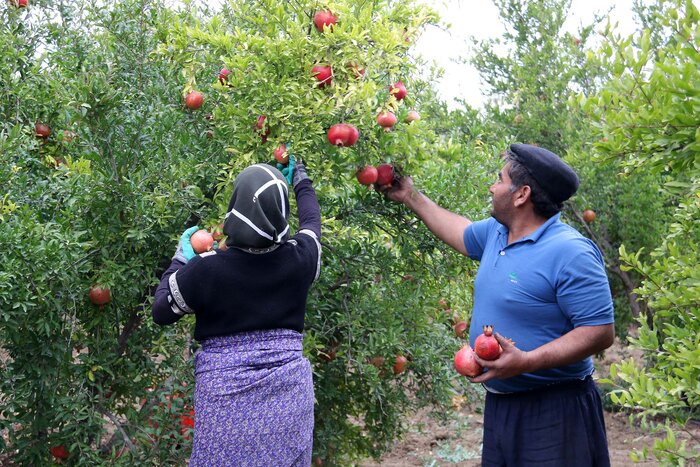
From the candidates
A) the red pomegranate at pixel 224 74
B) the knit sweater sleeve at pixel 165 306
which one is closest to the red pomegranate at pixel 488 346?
the knit sweater sleeve at pixel 165 306

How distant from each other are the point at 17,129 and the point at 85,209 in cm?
40

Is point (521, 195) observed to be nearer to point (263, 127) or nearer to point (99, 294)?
point (263, 127)

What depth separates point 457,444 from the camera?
24.1 feet

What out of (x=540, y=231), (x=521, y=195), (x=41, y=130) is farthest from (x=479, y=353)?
(x=41, y=130)

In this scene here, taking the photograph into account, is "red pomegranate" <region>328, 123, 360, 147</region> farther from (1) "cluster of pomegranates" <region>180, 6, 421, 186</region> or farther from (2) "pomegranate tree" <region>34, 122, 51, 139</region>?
(2) "pomegranate tree" <region>34, 122, 51, 139</region>

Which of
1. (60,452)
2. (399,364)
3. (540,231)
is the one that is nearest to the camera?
(540,231)

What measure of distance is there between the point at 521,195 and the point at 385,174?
61cm

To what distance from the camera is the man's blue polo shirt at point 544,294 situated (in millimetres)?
2633

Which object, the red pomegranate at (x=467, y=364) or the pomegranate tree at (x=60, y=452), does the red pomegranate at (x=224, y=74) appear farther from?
the pomegranate tree at (x=60, y=452)

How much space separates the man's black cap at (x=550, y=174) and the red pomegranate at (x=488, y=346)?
0.61 metres

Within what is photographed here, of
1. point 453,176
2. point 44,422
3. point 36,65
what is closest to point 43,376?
point 44,422

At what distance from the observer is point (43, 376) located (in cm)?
328

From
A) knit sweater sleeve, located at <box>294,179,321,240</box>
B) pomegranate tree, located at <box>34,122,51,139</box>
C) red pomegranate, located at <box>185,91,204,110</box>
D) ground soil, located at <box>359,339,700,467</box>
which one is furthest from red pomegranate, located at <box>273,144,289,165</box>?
ground soil, located at <box>359,339,700,467</box>

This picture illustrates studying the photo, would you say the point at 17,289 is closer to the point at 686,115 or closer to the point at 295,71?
the point at 295,71
